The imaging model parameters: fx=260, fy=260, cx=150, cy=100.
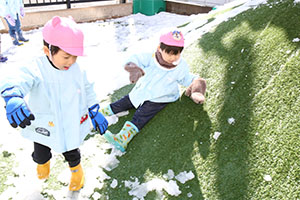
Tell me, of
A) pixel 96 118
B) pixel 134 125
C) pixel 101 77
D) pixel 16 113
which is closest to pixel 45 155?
pixel 96 118

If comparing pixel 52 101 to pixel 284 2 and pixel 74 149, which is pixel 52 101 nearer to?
pixel 74 149

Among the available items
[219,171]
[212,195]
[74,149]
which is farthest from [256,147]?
[74,149]

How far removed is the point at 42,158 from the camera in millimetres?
2348

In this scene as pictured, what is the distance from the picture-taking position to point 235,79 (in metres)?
2.81

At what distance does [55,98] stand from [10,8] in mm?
5117

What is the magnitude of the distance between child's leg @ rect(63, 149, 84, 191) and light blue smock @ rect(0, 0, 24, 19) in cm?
502

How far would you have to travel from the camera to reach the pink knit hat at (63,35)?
1.76 meters

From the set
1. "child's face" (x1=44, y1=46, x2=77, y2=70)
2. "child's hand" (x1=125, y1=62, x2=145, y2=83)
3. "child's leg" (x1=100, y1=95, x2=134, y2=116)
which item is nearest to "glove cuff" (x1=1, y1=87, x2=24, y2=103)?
"child's face" (x1=44, y1=46, x2=77, y2=70)

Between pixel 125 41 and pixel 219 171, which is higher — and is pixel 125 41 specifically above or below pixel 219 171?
below

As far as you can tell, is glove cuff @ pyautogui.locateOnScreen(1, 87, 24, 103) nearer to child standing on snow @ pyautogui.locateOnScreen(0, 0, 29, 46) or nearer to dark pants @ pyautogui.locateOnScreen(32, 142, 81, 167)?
dark pants @ pyautogui.locateOnScreen(32, 142, 81, 167)

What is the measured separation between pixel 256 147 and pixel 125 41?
515cm

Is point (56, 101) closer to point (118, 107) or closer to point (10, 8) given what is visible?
point (118, 107)

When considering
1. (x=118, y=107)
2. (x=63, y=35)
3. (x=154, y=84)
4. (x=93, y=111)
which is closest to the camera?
(x=63, y=35)

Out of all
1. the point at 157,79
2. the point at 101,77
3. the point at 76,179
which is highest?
the point at 157,79
